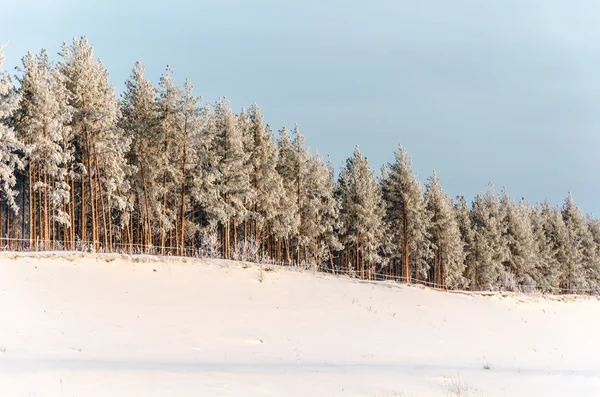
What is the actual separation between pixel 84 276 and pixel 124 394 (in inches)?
573

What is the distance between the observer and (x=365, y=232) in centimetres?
5041

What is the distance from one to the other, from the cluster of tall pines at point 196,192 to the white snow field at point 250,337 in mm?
8829

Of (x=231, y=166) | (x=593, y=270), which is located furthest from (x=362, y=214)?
(x=593, y=270)

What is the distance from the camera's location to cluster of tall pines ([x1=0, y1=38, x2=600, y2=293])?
33188 mm

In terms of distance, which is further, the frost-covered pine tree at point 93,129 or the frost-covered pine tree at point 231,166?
the frost-covered pine tree at point 231,166

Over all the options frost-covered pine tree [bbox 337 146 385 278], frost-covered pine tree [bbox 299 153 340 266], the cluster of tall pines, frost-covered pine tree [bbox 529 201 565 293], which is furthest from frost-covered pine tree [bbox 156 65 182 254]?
frost-covered pine tree [bbox 529 201 565 293]

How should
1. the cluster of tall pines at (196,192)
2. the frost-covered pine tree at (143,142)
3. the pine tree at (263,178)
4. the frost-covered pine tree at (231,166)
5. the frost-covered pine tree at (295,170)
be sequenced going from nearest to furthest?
the cluster of tall pines at (196,192) → the frost-covered pine tree at (143,142) → the frost-covered pine tree at (231,166) → the pine tree at (263,178) → the frost-covered pine tree at (295,170)

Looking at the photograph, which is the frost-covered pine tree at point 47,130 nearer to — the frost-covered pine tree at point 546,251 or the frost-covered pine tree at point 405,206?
the frost-covered pine tree at point 405,206

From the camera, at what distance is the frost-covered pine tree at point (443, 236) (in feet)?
182

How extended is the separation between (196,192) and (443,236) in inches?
1235

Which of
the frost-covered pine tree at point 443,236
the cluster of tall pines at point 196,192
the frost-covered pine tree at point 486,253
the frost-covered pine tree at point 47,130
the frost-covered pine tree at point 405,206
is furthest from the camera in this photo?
the frost-covered pine tree at point 486,253

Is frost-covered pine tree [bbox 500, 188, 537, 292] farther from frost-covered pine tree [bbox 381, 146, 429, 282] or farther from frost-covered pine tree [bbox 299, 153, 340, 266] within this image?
frost-covered pine tree [bbox 299, 153, 340, 266]

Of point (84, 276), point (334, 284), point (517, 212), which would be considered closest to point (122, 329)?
point (84, 276)

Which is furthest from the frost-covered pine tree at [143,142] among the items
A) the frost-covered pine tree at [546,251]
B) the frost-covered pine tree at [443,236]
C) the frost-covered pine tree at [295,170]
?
the frost-covered pine tree at [546,251]
